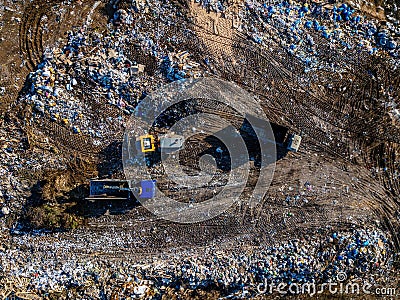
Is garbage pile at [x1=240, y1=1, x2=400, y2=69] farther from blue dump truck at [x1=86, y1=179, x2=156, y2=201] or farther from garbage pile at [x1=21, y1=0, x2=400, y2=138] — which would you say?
blue dump truck at [x1=86, y1=179, x2=156, y2=201]

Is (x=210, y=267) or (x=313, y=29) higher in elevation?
(x=313, y=29)

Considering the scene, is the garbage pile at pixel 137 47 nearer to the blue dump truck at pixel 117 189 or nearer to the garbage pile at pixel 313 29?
the garbage pile at pixel 313 29

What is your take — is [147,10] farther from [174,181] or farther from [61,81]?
[174,181]

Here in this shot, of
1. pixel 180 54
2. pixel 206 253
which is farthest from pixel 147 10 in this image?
pixel 206 253

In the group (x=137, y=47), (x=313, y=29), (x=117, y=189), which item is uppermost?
(x=313, y=29)
